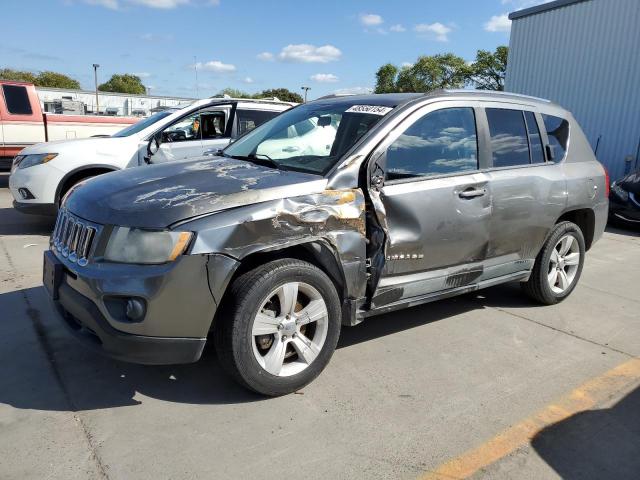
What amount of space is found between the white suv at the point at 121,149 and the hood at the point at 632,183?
23.7 feet

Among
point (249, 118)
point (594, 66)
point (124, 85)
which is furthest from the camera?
point (124, 85)

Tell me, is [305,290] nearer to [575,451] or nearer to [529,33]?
[575,451]

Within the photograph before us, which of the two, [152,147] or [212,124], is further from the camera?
[212,124]

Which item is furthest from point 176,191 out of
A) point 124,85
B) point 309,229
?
point 124,85

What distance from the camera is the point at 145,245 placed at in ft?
8.95

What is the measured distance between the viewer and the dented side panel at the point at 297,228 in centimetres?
277

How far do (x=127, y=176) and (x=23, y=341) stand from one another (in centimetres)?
147

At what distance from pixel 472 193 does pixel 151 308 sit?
2.41m

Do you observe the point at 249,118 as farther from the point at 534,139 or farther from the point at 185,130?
the point at 534,139

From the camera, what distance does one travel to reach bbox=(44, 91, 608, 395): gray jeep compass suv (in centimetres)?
274

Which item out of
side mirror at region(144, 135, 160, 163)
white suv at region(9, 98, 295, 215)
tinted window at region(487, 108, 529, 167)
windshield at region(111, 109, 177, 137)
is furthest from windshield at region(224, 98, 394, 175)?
windshield at region(111, 109, 177, 137)

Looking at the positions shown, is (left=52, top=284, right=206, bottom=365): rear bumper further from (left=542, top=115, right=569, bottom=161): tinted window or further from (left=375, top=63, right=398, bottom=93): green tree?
(left=375, top=63, right=398, bottom=93): green tree

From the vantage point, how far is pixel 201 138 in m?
7.59

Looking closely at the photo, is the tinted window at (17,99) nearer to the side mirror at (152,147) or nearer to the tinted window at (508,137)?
the side mirror at (152,147)
